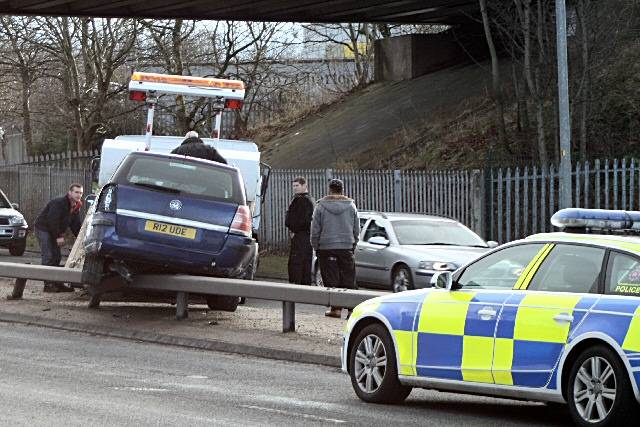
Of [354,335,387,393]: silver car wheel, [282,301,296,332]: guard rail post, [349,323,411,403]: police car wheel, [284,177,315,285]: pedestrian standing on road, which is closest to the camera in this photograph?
[349,323,411,403]: police car wheel

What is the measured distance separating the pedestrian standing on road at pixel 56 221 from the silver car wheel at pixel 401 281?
4705 millimetres

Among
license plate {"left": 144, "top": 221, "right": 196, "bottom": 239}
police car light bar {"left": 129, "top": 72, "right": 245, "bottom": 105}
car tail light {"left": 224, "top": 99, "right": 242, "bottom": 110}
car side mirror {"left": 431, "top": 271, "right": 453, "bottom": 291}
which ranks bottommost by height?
car side mirror {"left": 431, "top": 271, "right": 453, "bottom": 291}

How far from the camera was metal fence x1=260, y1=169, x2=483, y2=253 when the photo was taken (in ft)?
94.8

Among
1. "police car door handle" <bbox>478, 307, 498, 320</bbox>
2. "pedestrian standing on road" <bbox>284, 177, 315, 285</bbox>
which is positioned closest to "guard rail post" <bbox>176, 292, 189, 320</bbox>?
"pedestrian standing on road" <bbox>284, 177, 315, 285</bbox>

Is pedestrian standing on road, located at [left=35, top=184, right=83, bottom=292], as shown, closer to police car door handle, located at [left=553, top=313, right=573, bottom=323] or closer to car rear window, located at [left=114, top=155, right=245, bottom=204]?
car rear window, located at [left=114, top=155, right=245, bottom=204]

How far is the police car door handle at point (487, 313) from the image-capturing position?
9.93m

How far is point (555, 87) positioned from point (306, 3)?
8.28 meters

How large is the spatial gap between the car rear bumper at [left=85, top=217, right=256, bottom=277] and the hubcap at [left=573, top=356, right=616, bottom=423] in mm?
7691

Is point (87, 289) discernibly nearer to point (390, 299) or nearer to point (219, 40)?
point (390, 299)

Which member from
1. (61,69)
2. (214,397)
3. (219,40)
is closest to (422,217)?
(214,397)

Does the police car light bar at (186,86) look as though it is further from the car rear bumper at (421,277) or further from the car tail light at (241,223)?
the car tail light at (241,223)

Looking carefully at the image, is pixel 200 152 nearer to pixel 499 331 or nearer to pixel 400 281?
pixel 400 281

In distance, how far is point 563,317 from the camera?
9359mm

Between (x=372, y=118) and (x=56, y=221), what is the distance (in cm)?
2139
